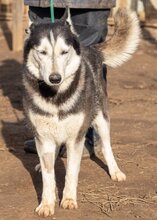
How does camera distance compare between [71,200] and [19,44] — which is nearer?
[71,200]

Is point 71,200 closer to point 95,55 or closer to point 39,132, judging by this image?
point 39,132

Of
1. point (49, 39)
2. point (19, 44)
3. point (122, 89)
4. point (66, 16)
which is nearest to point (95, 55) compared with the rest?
point (66, 16)

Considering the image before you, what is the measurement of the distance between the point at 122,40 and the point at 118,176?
113cm

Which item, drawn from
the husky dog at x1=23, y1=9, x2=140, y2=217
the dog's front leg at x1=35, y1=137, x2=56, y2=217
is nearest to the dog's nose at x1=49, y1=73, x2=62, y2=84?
the husky dog at x1=23, y1=9, x2=140, y2=217

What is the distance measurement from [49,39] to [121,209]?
49.0 inches

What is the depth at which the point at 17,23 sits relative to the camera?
10250 millimetres

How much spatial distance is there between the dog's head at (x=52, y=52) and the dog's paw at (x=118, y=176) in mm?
1111

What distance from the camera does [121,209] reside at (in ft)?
13.4

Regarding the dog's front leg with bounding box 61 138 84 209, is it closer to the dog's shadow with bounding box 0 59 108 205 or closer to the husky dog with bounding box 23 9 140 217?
the husky dog with bounding box 23 9 140 217

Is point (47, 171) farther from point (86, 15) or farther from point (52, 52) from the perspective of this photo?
point (86, 15)

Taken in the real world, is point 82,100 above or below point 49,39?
below

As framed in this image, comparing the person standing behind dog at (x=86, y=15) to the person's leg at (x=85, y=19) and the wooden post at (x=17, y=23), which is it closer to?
the person's leg at (x=85, y=19)

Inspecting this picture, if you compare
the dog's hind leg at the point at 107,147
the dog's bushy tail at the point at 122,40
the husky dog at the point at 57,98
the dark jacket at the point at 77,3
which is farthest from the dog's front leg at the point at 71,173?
the dark jacket at the point at 77,3

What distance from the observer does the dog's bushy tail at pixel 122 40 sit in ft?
16.1
